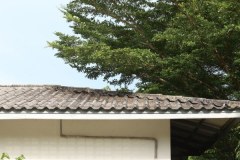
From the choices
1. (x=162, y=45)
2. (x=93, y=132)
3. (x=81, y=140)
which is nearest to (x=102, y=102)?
(x=93, y=132)

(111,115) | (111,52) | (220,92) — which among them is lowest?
(111,115)

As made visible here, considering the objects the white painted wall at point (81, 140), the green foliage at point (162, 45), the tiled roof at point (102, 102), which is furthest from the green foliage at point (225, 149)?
the white painted wall at point (81, 140)

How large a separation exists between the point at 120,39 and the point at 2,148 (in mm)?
6566

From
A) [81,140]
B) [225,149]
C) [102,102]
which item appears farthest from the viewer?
[225,149]

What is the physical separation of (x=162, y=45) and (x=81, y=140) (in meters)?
6.04

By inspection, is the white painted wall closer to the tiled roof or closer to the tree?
the tiled roof

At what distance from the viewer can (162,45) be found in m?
13.0

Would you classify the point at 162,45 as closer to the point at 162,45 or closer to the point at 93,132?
the point at 162,45

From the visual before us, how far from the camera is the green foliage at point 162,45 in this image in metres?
10.6

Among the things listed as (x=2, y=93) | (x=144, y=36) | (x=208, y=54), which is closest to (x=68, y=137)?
(x=2, y=93)

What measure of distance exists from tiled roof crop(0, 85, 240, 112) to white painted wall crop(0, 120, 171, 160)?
0.40 metres

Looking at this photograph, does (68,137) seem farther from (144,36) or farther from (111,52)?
(144,36)

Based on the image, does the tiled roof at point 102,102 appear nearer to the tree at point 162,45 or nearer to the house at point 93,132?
the house at point 93,132

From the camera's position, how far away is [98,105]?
23.2 ft
